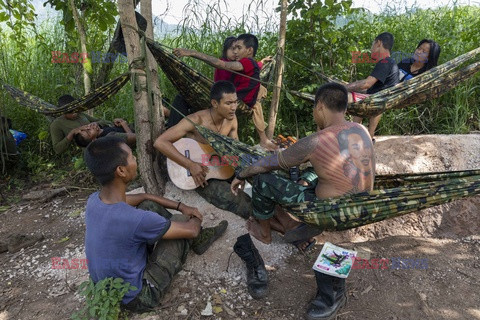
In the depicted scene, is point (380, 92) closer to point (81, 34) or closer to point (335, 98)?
point (335, 98)

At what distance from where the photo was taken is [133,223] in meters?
1.71

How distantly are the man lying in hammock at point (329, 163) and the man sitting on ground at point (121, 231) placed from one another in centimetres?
62

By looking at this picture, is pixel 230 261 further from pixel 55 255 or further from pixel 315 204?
pixel 55 255

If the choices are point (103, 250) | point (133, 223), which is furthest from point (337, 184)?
point (103, 250)

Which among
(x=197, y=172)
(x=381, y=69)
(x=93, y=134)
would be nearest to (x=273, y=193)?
(x=197, y=172)

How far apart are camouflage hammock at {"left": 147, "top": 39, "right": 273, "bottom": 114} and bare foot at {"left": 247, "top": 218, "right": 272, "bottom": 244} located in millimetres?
1235

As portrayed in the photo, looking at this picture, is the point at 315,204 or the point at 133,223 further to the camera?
the point at 315,204

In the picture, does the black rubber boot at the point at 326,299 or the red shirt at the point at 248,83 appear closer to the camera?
the black rubber boot at the point at 326,299

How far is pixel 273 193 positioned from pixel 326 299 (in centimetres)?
65

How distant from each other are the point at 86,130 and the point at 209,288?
2.22m

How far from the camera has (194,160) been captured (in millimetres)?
2922

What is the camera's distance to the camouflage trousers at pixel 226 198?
2.74 meters

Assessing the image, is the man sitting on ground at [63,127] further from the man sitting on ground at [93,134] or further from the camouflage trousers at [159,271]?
the camouflage trousers at [159,271]

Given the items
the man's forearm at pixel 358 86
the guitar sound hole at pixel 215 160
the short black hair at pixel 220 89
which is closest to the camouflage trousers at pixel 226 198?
the guitar sound hole at pixel 215 160
